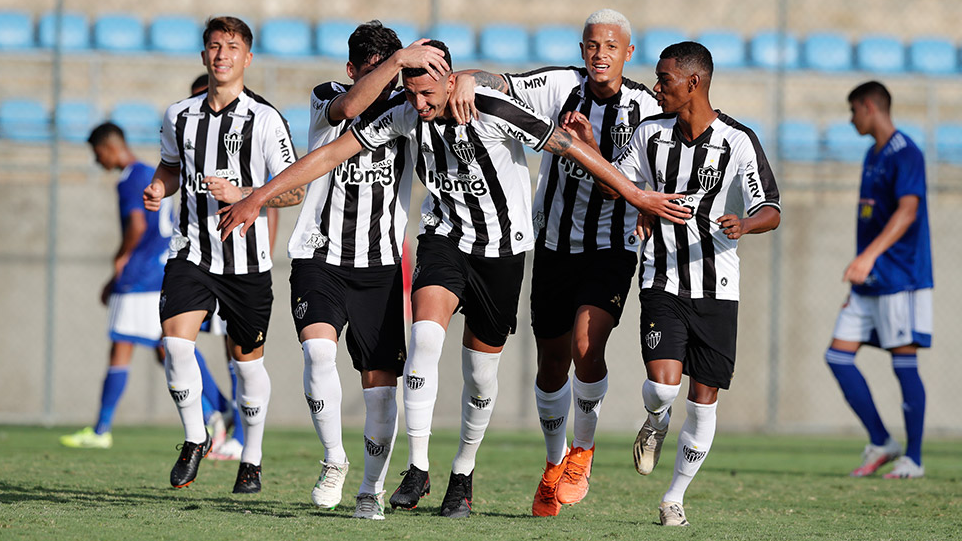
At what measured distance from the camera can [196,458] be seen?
18.3 feet

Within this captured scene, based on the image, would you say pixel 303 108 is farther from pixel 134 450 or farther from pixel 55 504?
pixel 55 504

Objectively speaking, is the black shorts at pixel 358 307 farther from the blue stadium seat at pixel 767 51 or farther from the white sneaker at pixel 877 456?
the blue stadium seat at pixel 767 51

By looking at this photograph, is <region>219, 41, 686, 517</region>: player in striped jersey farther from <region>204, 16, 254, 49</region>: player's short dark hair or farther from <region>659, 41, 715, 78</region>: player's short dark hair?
<region>204, 16, 254, 49</region>: player's short dark hair

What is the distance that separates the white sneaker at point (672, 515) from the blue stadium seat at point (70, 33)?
12.4 metres

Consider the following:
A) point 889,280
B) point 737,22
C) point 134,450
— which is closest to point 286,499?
point 134,450

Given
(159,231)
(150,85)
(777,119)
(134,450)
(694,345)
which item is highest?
(150,85)

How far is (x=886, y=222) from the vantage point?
776cm

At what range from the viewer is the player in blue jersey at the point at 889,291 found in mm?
7613

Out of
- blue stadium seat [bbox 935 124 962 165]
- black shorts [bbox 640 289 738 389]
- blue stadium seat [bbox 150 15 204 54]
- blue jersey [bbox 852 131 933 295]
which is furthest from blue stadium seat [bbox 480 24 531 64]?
black shorts [bbox 640 289 738 389]

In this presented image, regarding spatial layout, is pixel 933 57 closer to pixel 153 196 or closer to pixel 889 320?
pixel 889 320

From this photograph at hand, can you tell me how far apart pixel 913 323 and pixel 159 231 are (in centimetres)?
561

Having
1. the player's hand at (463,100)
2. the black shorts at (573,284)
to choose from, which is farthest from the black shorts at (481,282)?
the player's hand at (463,100)

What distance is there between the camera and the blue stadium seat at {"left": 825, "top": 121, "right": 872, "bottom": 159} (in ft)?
42.5

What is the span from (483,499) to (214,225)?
202 cm
